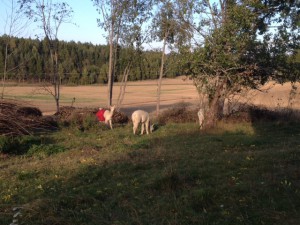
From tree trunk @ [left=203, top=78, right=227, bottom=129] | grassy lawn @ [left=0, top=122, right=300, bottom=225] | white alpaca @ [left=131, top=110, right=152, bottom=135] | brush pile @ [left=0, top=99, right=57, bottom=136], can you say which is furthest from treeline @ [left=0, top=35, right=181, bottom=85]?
grassy lawn @ [left=0, top=122, right=300, bottom=225]

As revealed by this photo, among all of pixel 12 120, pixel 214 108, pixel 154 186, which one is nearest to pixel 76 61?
pixel 214 108

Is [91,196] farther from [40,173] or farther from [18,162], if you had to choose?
[18,162]

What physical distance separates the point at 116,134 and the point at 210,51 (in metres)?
5.16

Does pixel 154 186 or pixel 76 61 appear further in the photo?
pixel 76 61

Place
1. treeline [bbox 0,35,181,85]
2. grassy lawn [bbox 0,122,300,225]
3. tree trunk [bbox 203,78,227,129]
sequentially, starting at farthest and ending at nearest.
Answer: treeline [bbox 0,35,181,85], tree trunk [bbox 203,78,227,129], grassy lawn [bbox 0,122,300,225]

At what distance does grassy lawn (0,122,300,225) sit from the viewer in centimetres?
505

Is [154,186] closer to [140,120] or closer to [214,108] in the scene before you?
[140,120]

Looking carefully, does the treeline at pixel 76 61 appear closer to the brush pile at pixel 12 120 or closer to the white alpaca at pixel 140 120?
the white alpaca at pixel 140 120

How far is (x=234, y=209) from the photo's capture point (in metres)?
5.09

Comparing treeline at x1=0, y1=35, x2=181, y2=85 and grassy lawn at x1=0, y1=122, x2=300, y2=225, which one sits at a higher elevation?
treeline at x1=0, y1=35, x2=181, y2=85

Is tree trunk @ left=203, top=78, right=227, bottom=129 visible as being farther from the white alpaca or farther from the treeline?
the treeline

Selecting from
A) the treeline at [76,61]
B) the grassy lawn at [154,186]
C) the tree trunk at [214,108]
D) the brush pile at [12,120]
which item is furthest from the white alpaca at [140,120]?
the treeline at [76,61]

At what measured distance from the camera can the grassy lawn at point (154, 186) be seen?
199 inches

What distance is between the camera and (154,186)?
6.35 metres
